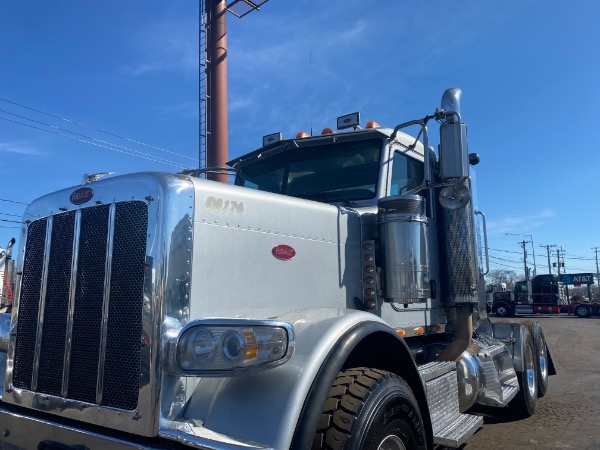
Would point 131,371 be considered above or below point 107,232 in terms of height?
below

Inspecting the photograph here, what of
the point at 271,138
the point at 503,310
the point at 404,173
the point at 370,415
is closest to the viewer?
the point at 370,415

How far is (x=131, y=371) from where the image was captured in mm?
2363

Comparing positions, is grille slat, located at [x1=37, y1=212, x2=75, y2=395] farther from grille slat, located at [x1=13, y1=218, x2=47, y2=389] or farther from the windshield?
the windshield

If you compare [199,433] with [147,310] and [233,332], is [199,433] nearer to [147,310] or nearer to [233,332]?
[233,332]

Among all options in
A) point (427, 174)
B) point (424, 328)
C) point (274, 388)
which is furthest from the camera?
point (424, 328)

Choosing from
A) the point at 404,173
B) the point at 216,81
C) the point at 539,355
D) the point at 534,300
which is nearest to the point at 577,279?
the point at 534,300

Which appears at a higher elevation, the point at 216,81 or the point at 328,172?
the point at 216,81

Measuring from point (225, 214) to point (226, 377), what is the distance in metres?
0.86

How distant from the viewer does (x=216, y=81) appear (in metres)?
17.9

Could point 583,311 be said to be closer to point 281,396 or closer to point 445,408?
point 445,408

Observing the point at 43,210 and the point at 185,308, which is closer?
the point at 185,308

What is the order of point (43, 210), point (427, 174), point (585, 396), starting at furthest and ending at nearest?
point (585, 396)
point (427, 174)
point (43, 210)

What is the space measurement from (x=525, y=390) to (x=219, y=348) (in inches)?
218

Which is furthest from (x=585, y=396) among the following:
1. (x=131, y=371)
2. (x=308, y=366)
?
(x=131, y=371)
